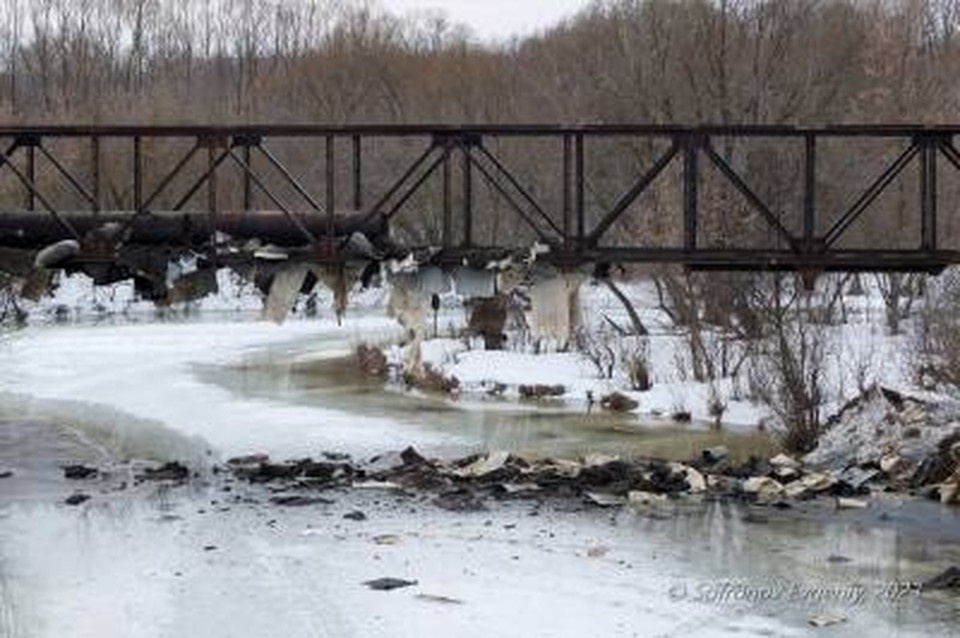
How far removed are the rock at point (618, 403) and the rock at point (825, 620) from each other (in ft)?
67.7

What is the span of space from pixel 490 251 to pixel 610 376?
64.0ft

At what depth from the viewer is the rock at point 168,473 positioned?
25.0 metres

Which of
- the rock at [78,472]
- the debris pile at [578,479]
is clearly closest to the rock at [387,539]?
the debris pile at [578,479]

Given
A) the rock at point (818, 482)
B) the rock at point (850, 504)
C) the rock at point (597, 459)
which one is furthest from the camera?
the rock at point (597, 459)

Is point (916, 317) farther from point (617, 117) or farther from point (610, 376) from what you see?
point (617, 117)

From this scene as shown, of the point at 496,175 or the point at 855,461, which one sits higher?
the point at 496,175

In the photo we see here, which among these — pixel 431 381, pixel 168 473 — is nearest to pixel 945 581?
pixel 168 473

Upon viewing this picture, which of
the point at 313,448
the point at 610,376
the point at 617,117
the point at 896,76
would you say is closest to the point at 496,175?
the point at 617,117

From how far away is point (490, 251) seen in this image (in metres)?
21.9

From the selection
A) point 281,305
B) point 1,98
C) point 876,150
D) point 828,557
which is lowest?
point 828,557

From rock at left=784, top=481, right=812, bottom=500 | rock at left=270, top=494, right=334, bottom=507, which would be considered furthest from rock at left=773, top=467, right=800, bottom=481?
rock at left=270, top=494, right=334, bottom=507

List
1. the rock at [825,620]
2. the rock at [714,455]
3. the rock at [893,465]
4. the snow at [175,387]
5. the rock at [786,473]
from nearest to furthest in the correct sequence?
1. the rock at [825,620]
2. the rock at [786,473]
3. the rock at [893,465]
4. the rock at [714,455]
5. the snow at [175,387]

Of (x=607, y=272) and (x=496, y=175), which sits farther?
(x=496, y=175)

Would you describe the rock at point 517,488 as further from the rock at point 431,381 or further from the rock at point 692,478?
the rock at point 431,381
